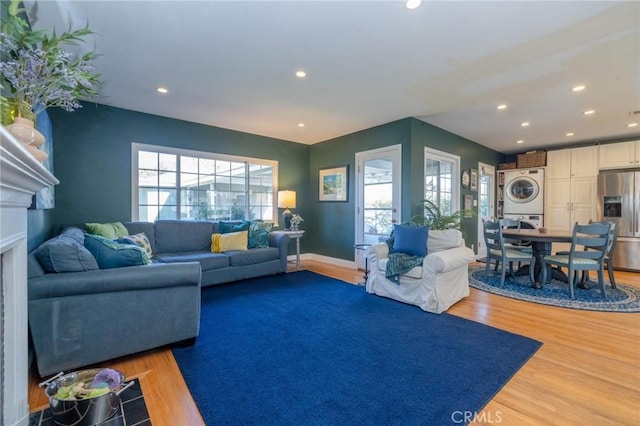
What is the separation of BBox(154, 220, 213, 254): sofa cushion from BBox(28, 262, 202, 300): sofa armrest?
210cm

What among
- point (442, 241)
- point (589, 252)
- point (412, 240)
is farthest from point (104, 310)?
point (589, 252)

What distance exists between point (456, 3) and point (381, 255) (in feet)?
8.45

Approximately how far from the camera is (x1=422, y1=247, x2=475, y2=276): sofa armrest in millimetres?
2989

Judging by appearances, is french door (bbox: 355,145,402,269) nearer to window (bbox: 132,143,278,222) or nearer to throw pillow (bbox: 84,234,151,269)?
window (bbox: 132,143,278,222)

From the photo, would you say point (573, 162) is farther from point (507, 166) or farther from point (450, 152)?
point (450, 152)

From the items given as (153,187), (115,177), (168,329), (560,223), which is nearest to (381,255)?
(168,329)

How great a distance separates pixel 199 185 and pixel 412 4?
3949 millimetres

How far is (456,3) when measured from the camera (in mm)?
1917

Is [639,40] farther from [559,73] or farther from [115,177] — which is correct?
[115,177]

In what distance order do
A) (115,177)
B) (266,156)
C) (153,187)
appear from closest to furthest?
(115,177) < (153,187) < (266,156)

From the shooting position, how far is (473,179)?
5.81 meters

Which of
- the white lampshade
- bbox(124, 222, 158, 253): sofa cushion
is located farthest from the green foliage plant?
the white lampshade

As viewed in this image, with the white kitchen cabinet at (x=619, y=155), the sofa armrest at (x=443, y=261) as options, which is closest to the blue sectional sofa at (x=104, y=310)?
the sofa armrest at (x=443, y=261)

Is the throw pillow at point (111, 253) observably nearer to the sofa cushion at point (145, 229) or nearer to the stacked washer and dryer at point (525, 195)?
the sofa cushion at point (145, 229)
